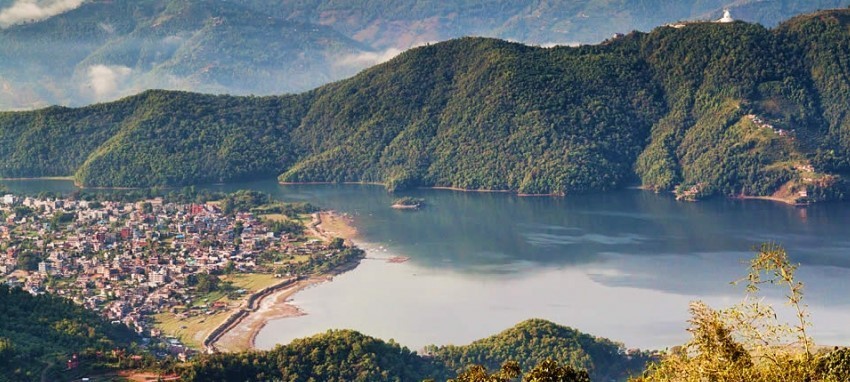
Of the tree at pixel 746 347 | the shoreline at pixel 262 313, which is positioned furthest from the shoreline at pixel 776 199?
the tree at pixel 746 347

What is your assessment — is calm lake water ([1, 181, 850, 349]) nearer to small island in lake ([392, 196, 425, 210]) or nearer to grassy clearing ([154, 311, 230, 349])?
small island in lake ([392, 196, 425, 210])

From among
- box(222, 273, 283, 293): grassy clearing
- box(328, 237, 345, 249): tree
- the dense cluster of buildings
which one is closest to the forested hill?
the dense cluster of buildings

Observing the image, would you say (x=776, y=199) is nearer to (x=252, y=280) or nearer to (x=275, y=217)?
(x=275, y=217)

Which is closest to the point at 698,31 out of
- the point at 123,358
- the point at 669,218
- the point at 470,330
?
the point at 669,218

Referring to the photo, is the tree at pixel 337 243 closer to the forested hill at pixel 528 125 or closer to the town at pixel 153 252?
the town at pixel 153 252

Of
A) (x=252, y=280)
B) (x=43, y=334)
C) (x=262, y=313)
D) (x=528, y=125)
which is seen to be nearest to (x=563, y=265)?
(x=252, y=280)

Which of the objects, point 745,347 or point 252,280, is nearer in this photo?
point 745,347
